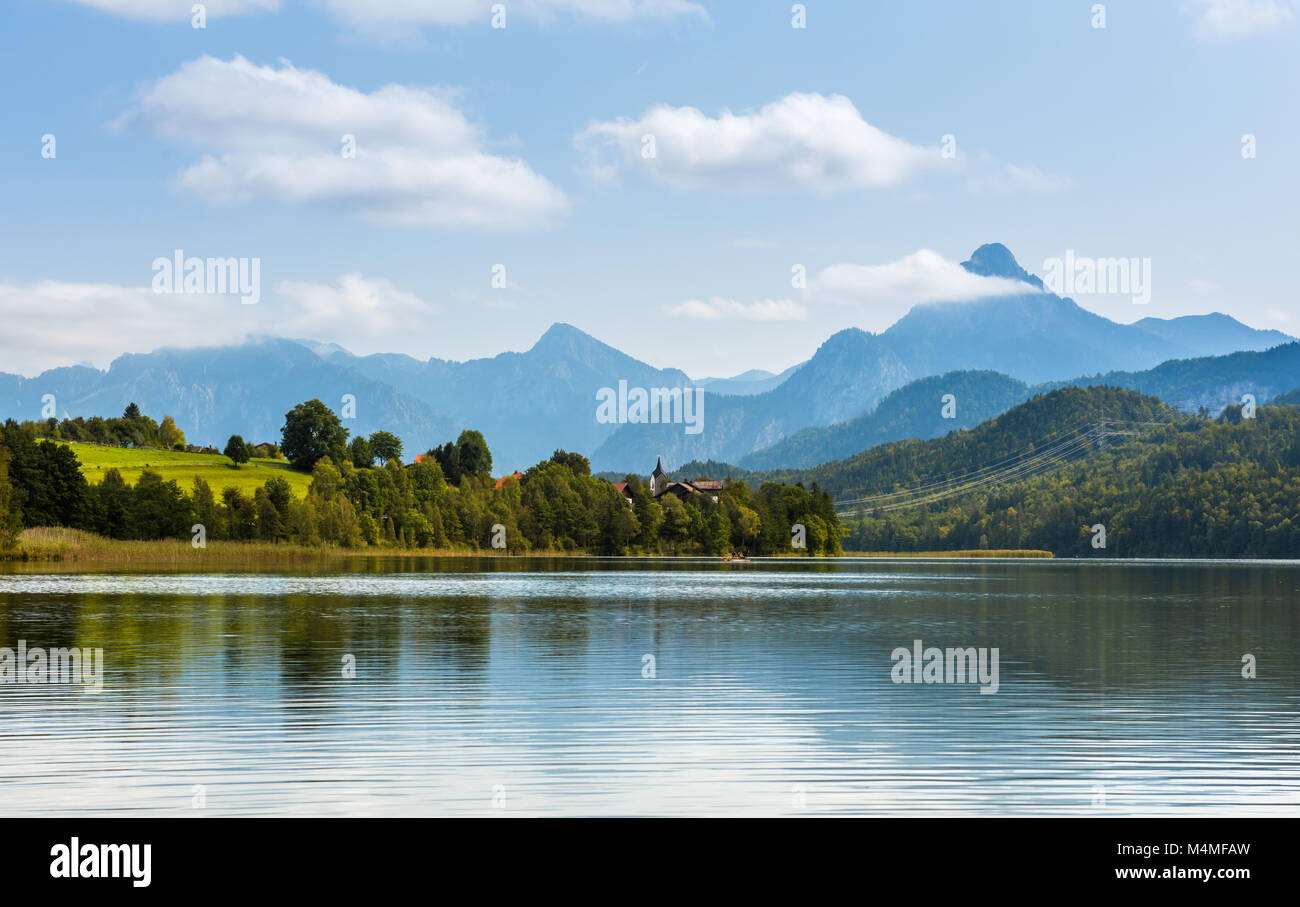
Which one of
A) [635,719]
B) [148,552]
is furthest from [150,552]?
[635,719]

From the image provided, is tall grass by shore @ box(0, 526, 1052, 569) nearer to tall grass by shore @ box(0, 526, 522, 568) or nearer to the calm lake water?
tall grass by shore @ box(0, 526, 522, 568)

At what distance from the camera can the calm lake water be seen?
18734 mm

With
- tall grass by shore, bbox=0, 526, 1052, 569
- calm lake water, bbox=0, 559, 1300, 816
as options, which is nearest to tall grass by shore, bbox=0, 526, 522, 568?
tall grass by shore, bbox=0, 526, 1052, 569

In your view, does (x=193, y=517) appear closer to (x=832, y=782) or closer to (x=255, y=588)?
(x=255, y=588)

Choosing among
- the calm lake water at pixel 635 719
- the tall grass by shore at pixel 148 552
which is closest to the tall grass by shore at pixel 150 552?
the tall grass by shore at pixel 148 552

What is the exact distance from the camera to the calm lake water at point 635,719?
18734 mm

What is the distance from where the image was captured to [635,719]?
26344 millimetres

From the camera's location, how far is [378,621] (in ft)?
173

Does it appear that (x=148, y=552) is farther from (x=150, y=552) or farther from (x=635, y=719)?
(x=635, y=719)

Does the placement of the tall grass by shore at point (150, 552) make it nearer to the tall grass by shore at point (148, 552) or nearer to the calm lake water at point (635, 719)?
the tall grass by shore at point (148, 552)
